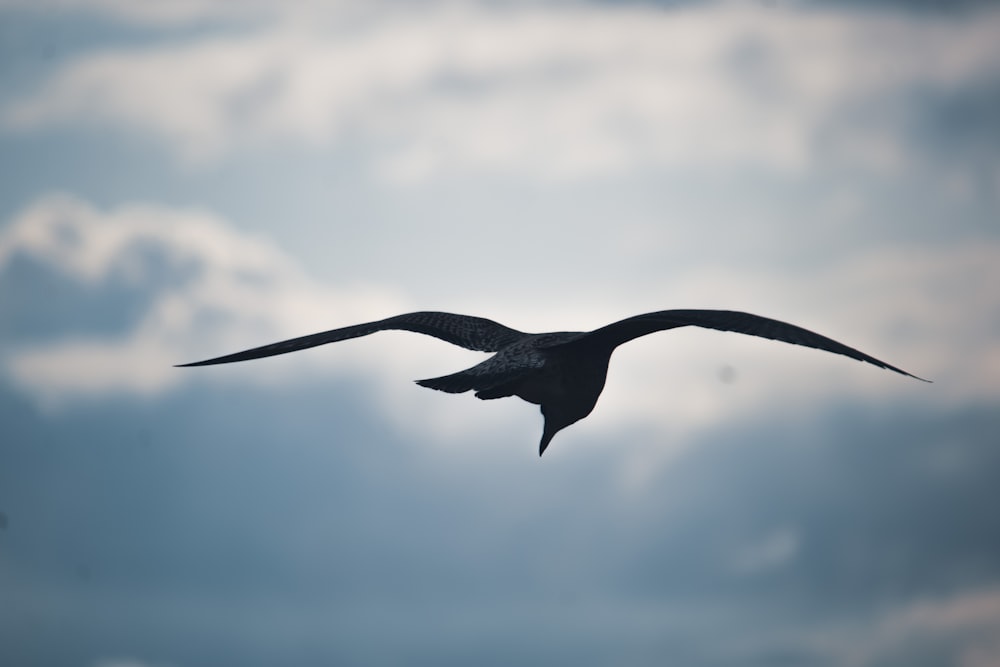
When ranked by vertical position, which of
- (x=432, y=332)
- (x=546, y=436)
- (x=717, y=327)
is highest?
(x=432, y=332)

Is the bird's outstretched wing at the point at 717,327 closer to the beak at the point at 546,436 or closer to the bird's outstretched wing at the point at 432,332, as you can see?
the beak at the point at 546,436

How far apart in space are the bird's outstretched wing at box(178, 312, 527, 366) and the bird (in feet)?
0.07


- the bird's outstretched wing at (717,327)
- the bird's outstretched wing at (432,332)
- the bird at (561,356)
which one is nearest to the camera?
the bird's outstretched wing at (717,327)

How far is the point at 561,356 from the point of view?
15734 millimetres

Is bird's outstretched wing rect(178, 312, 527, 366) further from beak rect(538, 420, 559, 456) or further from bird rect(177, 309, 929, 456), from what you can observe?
beak rect(538, 420, 559, 456)

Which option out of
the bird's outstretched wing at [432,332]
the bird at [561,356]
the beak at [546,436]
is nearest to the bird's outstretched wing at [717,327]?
the bird at [561,356]

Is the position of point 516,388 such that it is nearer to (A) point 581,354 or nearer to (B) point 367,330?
(A) point 581,354

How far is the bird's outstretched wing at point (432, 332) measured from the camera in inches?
669

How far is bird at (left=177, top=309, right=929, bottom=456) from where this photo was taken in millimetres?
14320

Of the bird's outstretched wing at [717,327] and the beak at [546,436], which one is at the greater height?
the bird's outstretched wing at [717,327]

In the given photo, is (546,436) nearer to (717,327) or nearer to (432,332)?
(717,327)

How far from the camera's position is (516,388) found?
614 inches

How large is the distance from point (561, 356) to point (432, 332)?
3.69 meters

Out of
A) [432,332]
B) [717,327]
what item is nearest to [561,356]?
[717,327]
